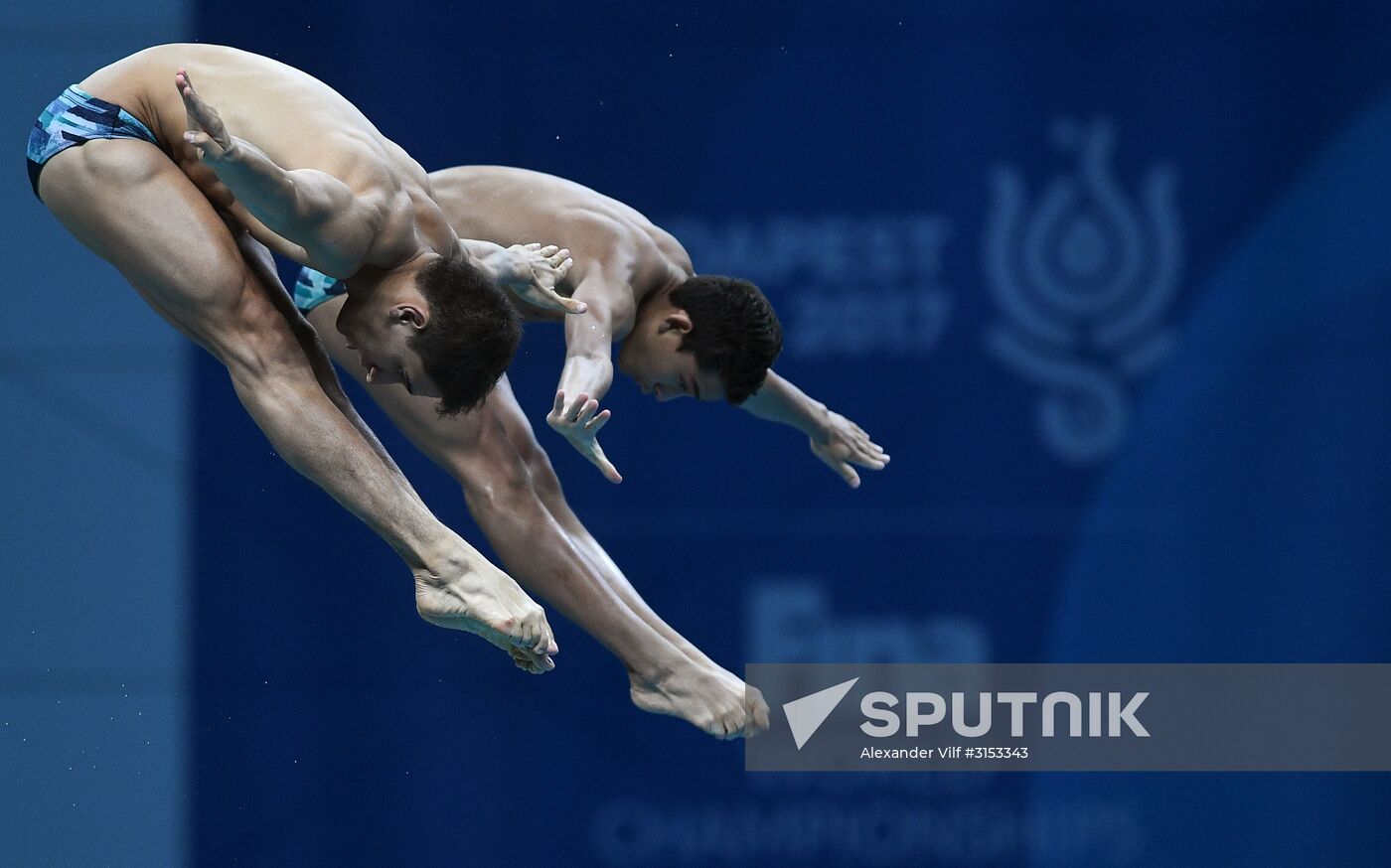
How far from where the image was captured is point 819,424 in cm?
480

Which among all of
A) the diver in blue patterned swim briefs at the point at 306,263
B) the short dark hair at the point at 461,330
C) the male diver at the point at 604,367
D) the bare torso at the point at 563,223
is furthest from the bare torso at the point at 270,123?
the bare torso at the point at 563,223

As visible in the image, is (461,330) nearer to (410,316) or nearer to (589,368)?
(410,316)

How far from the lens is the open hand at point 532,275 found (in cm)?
360

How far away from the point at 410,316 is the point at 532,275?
1.61ft

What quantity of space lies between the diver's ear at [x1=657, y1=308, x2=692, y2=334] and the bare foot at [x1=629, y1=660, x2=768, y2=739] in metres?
0.85

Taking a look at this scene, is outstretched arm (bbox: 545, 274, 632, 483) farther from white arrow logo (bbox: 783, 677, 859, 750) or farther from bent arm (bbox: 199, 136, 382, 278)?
white arrow logo (bbox: 783, 677, 859, 750)

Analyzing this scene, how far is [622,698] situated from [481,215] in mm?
1862

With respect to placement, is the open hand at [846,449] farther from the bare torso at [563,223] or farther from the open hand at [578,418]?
the open hand at [578,418]

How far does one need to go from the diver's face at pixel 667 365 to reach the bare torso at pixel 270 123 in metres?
0.97

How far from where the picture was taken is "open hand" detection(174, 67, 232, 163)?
272 centimetres

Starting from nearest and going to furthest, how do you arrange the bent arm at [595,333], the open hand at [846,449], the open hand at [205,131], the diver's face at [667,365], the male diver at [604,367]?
1. the open hand at [205,131]
2. the bent arm at [595,333]
3. the male diver at [604,367]
4. the diver's face at [667,365]
5. the open hand at [846,449]

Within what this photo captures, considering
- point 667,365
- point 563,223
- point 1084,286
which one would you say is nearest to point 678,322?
point 667,365

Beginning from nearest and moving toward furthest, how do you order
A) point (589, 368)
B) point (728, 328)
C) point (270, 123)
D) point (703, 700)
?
point (270, 123), point (589, 368), point (703, 700), point (728, 328)

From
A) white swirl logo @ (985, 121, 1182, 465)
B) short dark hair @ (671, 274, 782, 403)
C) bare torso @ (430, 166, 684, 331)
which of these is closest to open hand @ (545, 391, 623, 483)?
bare torso @ (430, 166, 684, 331)
